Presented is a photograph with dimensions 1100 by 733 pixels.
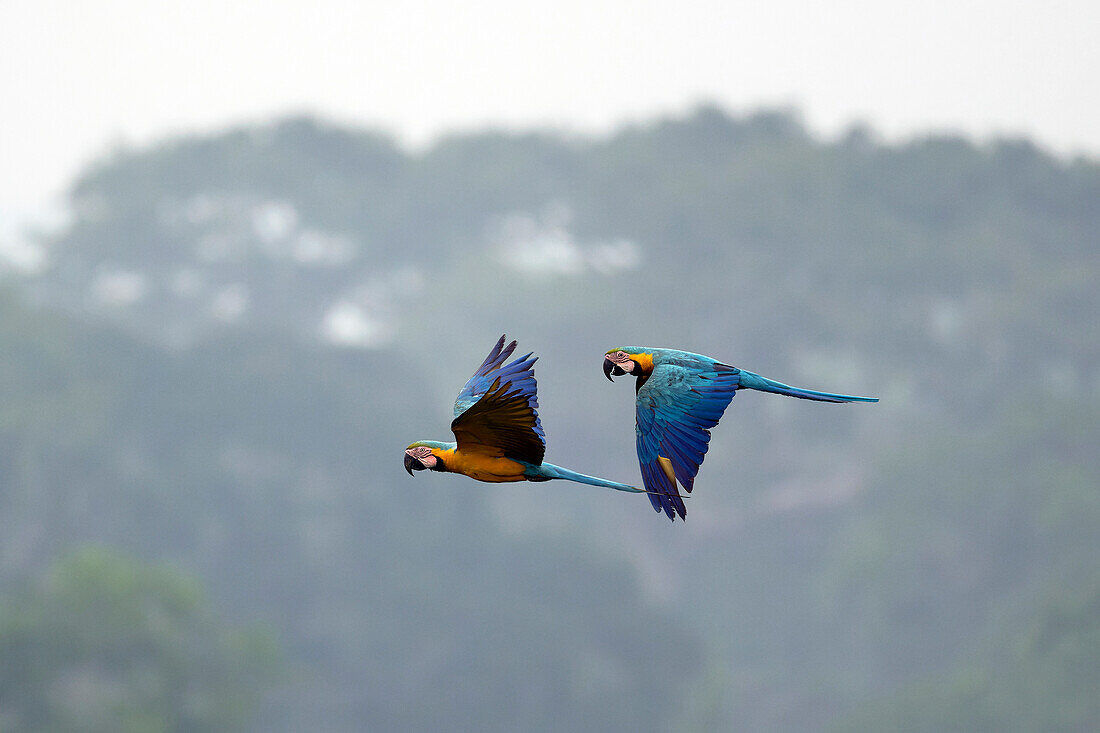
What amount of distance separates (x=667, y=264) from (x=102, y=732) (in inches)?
918

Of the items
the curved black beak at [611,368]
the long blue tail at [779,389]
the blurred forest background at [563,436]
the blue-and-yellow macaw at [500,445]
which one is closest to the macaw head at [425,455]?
the blue-and-yellow macaw at [500,445]

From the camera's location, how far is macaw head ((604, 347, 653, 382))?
337 cm

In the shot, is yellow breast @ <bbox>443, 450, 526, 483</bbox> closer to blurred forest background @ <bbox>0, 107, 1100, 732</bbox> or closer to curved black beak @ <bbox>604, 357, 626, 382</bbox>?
curved black beak @ <bbox>604, 357, 626, 382</bbox>

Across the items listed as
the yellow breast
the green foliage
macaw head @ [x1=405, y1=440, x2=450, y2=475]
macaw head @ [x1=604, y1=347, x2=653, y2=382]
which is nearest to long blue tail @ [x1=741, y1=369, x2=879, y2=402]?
macaw head @ [x1=604, y1=347, x2=653, y2=382]

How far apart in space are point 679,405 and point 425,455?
559mm

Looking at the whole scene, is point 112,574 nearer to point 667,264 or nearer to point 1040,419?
point 667,264

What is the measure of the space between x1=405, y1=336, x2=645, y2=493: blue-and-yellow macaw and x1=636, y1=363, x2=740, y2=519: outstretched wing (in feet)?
0.48

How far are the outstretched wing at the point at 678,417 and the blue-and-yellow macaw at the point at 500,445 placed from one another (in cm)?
15

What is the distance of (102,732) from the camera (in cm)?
2355

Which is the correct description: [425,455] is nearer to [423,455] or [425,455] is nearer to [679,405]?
[423,455]

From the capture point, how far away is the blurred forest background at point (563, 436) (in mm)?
31359

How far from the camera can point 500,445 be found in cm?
310

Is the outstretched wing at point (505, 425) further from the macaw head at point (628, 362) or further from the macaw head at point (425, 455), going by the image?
the macaw head at point (628, 362)

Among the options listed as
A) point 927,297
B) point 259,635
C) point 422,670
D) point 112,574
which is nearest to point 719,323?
point 927,297
